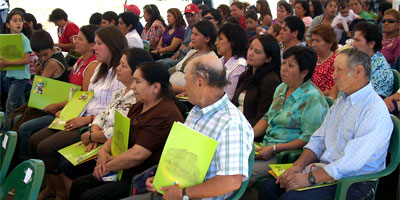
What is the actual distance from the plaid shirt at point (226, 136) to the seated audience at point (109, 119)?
41.3 inches

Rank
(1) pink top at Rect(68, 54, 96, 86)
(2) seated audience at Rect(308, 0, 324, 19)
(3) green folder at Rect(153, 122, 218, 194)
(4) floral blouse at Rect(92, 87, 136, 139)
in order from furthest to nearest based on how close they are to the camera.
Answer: (2) seated audience at Rect(308, 0, 324, 19)
(1) pink top at Rect(68, 54, 96, 86)
(4) floral blouse at Rect(92, 87, 136, 139)
(3) green folder at Rect(153, 122, 218, 194)

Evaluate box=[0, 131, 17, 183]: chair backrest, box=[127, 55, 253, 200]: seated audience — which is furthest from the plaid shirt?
box=[0, 131, 17, 183]: chair backrest

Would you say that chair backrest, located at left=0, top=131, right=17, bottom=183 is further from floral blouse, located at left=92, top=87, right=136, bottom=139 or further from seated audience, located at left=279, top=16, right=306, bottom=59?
seated audience, located at left=279, top=16, right=306, bottom=59

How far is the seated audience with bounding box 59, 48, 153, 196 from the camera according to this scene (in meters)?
2.94

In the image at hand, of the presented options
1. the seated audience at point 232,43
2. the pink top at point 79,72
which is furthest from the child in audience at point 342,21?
the pink top at point 79,72

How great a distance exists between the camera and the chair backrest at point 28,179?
1.64 m

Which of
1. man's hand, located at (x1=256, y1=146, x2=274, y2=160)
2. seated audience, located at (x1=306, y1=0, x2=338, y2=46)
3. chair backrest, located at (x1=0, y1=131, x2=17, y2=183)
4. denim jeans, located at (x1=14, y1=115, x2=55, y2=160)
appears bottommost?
denim jeans, located at (x1=14, y1=115, x2=55, y2=160)

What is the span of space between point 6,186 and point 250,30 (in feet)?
→ 15.9

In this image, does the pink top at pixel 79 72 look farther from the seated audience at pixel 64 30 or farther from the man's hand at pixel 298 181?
the seated audience at pixel 64 30

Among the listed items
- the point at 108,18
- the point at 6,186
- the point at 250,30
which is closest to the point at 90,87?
the point at 6,186

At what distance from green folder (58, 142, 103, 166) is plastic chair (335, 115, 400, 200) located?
58.4 inches

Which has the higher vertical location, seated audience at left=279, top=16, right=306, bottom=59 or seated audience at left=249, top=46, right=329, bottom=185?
seated audience at left=279, top=16, right=306, bottom=59

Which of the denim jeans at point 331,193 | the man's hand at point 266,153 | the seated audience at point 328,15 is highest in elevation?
the seated audience at point 328,15

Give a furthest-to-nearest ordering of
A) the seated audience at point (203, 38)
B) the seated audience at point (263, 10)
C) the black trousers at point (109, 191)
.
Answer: the seated audience at point (263, 10), the seated audience at point (203, 38), the black trousers at point (109, 191)
